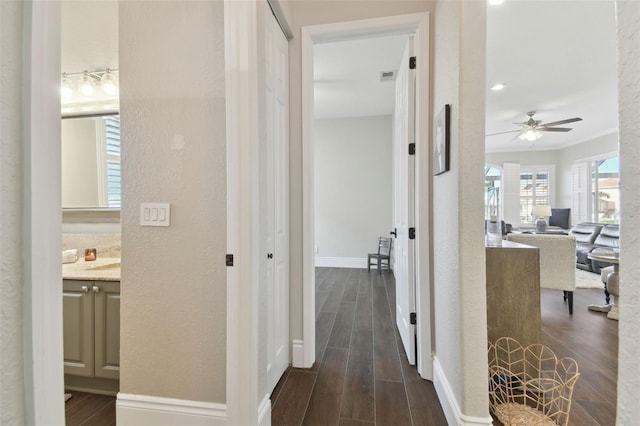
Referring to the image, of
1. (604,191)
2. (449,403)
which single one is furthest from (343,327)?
(604,191)

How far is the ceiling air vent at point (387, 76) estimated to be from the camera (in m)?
3.59

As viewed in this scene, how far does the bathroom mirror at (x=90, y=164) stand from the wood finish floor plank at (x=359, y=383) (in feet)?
7.59

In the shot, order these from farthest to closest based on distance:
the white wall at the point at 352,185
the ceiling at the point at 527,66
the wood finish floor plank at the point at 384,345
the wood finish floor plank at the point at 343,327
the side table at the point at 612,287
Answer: the white wall at the point at 352,185 → the side table at the point at 612,287 → the ceiling at the point at 527,66 → the wood finish floor plank at the point at 343,327 → the wood finish floor plank at the point at 384,345

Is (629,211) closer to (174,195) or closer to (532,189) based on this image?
(174,195)

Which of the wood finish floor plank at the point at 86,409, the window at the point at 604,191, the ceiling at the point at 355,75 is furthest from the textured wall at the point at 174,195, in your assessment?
the window at the point at 604,191

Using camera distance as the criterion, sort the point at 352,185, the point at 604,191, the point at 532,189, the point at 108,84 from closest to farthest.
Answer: the point at 108,84
the point at 352,185
the point at 604,191
the point at 532,189

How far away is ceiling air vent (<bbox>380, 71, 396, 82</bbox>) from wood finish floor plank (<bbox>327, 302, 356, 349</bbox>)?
303cm

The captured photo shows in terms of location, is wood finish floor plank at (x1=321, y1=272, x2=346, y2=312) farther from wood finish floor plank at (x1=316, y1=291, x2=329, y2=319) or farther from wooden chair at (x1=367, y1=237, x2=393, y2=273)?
wooden chair at (x1=367, y1=237, x2=393, y2=273)

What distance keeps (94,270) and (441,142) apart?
244cm

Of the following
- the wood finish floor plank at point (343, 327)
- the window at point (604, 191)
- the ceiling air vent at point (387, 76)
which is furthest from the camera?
the window at point (604, 191)

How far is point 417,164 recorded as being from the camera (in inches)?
79.7

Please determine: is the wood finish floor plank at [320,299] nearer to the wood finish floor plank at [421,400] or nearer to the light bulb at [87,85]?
the wood finish floor plank at [421,400]

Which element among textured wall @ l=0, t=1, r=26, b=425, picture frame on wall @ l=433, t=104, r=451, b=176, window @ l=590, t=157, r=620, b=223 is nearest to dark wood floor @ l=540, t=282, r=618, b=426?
picture frame on wall @ l=433, t=104, r=451, b=176

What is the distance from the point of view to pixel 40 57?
474 millimetres
